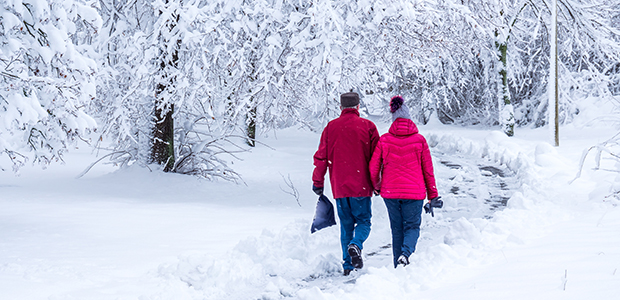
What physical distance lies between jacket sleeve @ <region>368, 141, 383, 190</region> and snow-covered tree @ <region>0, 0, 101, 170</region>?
130 inches

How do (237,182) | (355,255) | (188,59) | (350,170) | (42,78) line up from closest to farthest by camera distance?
(355,255)
(350,170)
(42,78)
(188,59)
(237,182)

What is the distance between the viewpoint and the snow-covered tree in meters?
5.36

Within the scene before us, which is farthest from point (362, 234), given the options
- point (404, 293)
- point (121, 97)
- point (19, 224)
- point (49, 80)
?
point (121, 97)

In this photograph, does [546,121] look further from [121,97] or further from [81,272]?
[81,272]

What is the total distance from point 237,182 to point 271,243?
518 cm

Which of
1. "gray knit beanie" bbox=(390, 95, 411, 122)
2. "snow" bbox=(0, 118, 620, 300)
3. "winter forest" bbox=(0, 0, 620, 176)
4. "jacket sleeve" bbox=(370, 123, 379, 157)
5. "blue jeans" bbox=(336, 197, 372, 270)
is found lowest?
"snow" bbox=(0, 118, 620, 300)

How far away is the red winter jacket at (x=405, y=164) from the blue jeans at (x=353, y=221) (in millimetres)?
386

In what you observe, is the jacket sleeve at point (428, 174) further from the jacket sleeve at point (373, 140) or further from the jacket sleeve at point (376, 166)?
the jacket sleeve at point (373, 140)

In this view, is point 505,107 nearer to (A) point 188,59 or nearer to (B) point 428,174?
(A) point 188,59

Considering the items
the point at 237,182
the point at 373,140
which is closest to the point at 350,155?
the point at 373,140

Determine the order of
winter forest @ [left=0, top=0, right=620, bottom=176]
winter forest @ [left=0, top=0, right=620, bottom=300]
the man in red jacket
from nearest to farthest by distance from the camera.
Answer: winter forest @ [left=0, top=0, right=620, bottom=300] → the man in red jacket → winter forest @ [left=0, top=0, right=620, bottom=176]

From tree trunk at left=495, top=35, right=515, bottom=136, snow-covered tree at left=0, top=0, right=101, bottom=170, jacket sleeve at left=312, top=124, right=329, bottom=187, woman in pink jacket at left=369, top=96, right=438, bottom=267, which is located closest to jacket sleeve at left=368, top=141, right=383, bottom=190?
woman in pink jacket at left=369, top=96, right=438, bottom=267

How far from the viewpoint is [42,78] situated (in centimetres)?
538

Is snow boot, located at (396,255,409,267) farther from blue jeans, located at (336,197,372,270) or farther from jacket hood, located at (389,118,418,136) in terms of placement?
jacket hood, located at (389,118,418,136)
